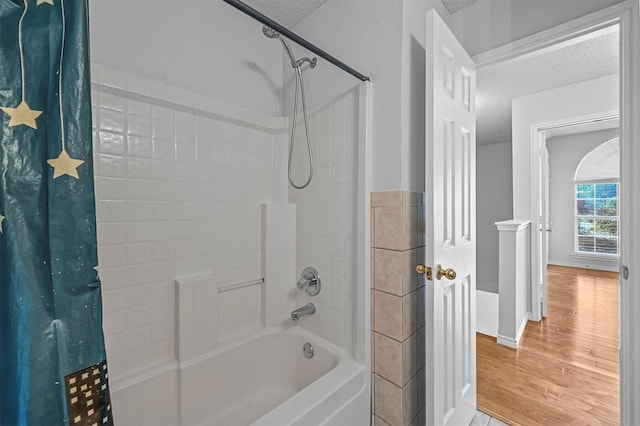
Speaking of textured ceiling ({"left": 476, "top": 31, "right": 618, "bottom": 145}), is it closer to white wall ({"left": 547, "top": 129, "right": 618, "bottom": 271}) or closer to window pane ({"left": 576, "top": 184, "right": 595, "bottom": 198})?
white wall ({"left": 547, "top": 129, "right": 618, "bottom": 271})

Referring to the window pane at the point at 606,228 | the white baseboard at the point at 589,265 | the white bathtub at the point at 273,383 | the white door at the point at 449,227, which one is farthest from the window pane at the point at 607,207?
the white bathtub at the point at 273,383

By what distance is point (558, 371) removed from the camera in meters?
2.15

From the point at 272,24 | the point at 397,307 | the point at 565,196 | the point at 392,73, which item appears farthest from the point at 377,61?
the point at 565,196

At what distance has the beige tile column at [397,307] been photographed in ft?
4.16

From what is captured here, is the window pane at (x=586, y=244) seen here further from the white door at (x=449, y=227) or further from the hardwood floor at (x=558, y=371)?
the white door at (x=449, y=227)

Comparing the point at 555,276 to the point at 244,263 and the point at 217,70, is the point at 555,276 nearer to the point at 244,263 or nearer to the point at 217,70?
the point at 244,263

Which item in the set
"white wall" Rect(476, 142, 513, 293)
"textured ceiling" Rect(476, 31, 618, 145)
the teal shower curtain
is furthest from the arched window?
the teal shower curtain

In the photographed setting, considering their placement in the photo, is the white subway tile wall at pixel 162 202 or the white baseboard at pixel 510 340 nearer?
the white subway tile wall at pixel 162 202

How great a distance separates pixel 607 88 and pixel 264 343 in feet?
12.2

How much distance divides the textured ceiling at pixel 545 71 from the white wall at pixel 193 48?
146cm

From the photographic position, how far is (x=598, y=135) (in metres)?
5.07

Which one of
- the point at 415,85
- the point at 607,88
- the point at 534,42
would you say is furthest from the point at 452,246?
the point at 607,88

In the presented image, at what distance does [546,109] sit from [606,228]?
3.84 m

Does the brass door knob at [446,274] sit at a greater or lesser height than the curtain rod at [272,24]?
lesser
